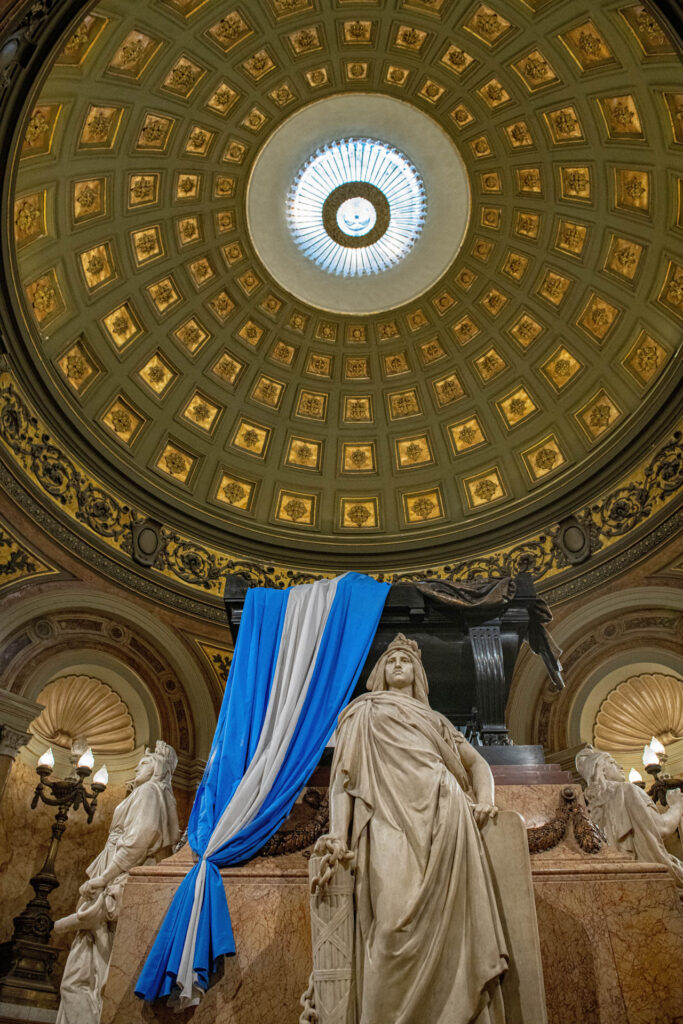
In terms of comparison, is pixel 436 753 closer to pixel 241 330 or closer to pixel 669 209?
pixel 669 209

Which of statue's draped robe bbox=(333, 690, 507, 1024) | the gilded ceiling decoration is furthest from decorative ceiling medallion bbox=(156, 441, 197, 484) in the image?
statue's draped robe bbox=(333, 690, 507, 1024)

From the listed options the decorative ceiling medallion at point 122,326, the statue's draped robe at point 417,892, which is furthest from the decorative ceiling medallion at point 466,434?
the statue's draped robe at point 417,892

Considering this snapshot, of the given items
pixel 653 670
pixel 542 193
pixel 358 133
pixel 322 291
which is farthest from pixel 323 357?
pixel 653 670

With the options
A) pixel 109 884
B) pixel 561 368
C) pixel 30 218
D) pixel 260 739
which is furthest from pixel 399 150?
pixel 109 884

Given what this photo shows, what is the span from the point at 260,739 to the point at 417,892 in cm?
220

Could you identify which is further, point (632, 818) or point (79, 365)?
point (79, 365)

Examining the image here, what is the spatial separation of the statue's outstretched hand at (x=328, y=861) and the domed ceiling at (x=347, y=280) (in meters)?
10.2

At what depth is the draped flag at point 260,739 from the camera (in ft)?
12.7

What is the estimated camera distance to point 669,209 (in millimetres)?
12828

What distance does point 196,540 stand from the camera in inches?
585

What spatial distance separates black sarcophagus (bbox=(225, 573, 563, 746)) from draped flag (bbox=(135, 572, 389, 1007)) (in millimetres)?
245

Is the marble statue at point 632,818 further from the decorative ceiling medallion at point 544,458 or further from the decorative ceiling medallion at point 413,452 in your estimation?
the decorative ceiling medallion at point 413,452

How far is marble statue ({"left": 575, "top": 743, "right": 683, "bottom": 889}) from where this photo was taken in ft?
20.2

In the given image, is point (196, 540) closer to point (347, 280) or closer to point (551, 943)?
point (347, 280)
